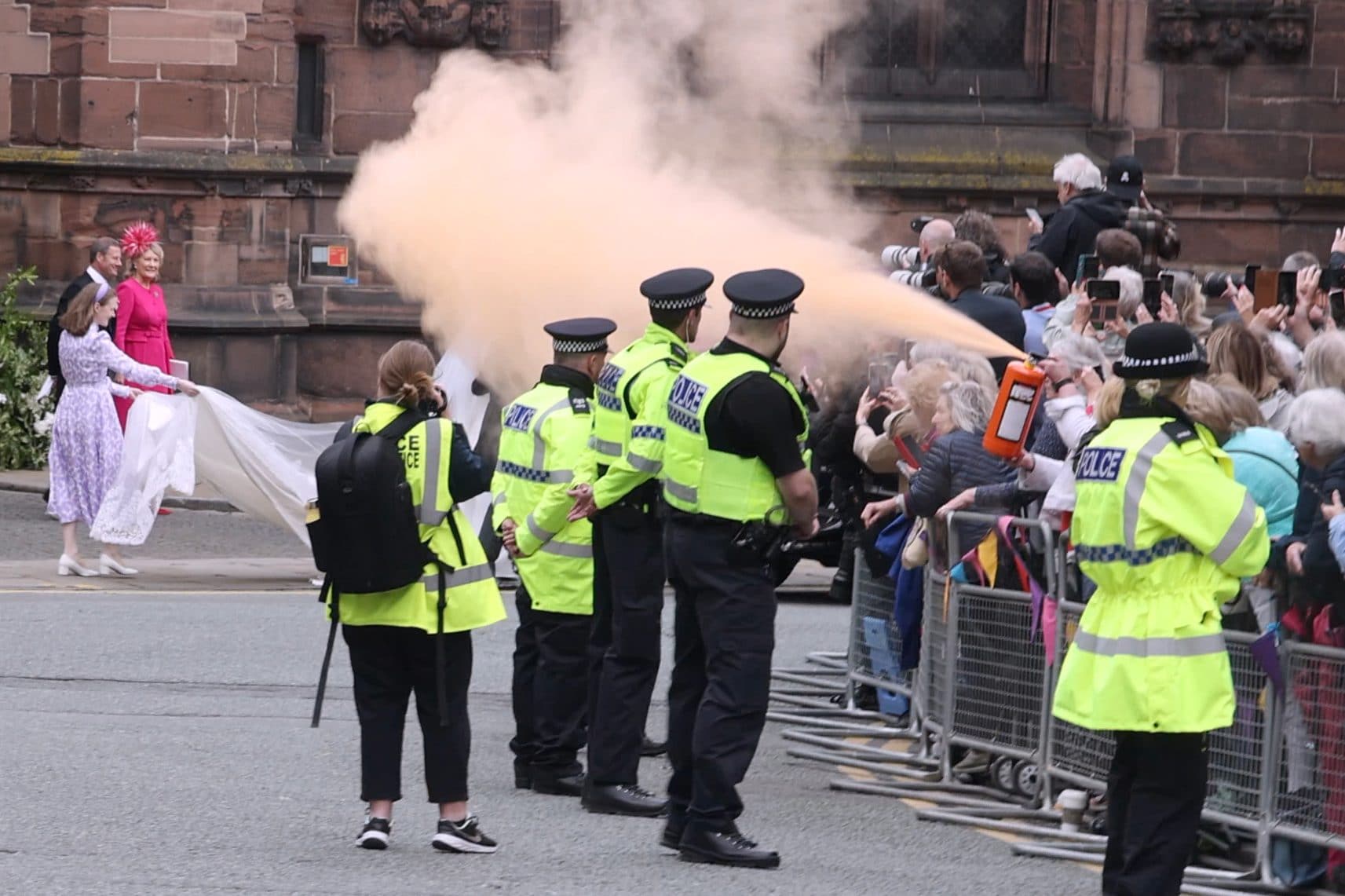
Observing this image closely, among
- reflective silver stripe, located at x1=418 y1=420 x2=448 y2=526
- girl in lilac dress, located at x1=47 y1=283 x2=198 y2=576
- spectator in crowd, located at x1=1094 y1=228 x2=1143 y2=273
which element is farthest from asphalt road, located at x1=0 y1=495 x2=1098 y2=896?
spectator in crowd, located at x1=1094 y1=228 x2=1143 y2=273

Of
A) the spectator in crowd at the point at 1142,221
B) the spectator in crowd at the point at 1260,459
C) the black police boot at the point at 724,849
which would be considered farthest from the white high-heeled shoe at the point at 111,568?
the spectator in crowd at the point at 1260,459

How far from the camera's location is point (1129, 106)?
70.5ft

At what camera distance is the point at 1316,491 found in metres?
7.50

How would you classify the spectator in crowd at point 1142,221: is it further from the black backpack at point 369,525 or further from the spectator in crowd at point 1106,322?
the black backpack at point 369,525

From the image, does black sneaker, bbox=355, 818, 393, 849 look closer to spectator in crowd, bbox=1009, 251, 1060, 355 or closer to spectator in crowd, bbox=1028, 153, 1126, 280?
spectator in crowd, bbox=1009, 251, 1060, 355

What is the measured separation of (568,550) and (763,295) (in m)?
1.74

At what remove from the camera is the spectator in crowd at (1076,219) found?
12.9m

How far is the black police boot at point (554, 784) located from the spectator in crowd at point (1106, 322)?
268cm

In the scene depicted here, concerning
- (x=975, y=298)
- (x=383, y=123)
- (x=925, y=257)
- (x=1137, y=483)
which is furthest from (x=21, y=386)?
(x=1137, y=483)

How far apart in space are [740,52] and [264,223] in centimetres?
576

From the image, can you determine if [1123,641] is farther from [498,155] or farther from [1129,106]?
[1129,106]

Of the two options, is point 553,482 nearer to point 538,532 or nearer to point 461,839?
point 538,532

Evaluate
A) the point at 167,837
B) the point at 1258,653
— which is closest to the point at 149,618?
the point at 167,837

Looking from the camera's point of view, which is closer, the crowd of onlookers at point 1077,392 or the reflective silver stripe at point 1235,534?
the reflective silver stripe at point 1235,534
